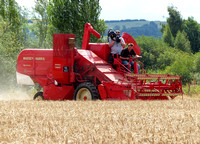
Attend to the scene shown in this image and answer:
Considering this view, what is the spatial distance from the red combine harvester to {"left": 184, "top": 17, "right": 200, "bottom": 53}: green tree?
64.3m

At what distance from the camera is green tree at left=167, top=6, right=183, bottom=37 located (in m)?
76.4

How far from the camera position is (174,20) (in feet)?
255

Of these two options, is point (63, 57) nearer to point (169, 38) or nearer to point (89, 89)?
point (89, 89)

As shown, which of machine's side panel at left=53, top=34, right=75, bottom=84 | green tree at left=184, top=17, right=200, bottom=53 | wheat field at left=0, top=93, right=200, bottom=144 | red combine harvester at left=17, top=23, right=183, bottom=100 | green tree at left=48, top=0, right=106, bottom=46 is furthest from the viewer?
green tree at left=184, top=17, right=200, bottom=53

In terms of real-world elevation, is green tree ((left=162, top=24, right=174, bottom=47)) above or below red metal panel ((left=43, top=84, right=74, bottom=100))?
below

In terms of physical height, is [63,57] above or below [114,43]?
below

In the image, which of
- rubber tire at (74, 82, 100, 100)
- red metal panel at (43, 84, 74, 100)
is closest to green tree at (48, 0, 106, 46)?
red metal panel at (43, 84, 74, 100)

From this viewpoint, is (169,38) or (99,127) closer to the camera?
(99,127)

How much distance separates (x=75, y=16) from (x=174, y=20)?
54255mm

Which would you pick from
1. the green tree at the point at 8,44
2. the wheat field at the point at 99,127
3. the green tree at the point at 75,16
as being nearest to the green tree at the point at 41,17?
the green tree at the point at 8,44

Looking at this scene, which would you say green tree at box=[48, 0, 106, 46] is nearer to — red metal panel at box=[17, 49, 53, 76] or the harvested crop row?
red metal panel at box=[17, 49, 53, 76]

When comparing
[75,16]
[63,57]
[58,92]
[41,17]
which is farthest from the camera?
[41,17]

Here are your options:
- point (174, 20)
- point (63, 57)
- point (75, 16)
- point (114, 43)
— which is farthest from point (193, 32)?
point (63, 57)

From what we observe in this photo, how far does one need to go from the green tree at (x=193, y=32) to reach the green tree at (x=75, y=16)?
2026 inches
